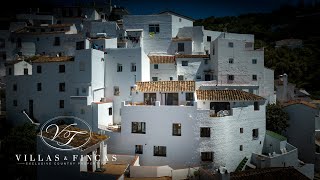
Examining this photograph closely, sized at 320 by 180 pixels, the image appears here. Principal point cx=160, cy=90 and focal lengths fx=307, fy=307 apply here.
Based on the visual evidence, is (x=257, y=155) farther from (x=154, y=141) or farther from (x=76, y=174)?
(x=76, y=174)

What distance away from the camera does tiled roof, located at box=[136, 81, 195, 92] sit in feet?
57.9

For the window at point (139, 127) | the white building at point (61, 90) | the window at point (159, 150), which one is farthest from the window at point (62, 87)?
the window at point (159, 150)

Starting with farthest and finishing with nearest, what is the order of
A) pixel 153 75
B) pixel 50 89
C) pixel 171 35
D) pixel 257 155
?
pixel 171 35
pixel 153 75
pixel 50 89
pixel 257 155

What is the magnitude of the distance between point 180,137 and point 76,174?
21.6ft

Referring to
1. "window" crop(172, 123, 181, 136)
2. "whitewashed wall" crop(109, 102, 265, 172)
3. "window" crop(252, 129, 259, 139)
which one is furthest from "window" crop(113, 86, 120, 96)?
"window" crop(252, 129, 259, 139)

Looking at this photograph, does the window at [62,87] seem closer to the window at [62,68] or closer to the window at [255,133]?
the window at [62,68]

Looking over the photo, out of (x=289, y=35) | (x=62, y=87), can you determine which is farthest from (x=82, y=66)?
(x=289, y=35)

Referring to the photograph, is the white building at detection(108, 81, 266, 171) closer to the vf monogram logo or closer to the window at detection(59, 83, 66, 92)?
the vf monogram logo

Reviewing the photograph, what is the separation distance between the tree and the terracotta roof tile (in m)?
7.36

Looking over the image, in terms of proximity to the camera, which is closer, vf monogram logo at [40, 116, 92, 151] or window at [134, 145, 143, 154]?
vf monogram logo at [40, 116, 92, 151]

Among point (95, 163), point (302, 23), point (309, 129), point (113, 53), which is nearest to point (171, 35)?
point (113, 53)

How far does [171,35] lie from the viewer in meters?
24.3

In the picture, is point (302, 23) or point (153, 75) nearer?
point (153, 75)

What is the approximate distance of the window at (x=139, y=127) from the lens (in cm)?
1680
